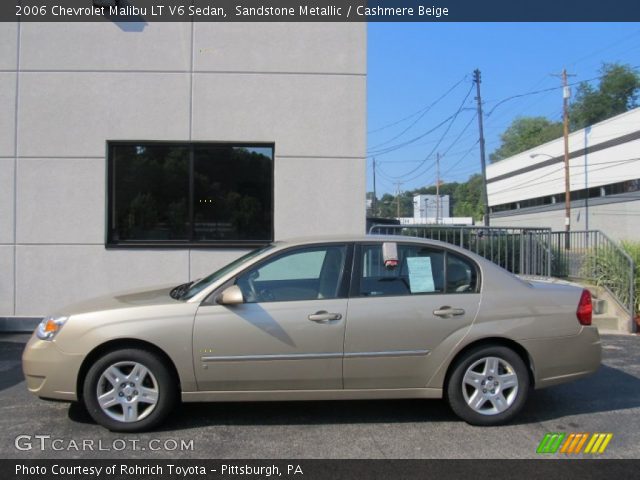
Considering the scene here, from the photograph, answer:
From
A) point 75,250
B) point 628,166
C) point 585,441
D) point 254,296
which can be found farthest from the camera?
point 628,166

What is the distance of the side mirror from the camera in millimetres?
4438

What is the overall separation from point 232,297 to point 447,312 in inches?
69.2

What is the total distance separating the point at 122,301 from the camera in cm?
479

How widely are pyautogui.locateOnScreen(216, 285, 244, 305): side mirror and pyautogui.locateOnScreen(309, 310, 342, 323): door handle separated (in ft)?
1.92

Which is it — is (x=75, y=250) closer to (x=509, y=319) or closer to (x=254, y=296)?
(x=254, y=296)

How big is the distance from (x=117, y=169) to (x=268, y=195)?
2378 mm

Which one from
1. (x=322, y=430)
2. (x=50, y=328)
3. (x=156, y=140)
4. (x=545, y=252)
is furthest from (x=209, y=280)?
(x=545, y=252)

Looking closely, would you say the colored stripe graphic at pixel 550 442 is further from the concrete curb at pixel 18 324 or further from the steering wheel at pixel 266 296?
the concrete curb at pixel 18 324

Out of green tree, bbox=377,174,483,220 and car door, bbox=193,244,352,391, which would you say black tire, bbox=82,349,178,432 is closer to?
car door, bbox=193,244,352,391

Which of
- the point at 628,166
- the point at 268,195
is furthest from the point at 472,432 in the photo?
the point at 628,166

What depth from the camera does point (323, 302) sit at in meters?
4.60

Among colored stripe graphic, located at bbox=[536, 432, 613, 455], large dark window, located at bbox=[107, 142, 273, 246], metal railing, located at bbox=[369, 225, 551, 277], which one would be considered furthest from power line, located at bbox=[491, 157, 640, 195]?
colored stripe graphic, located at bbox=[536, 432, 613, 455]

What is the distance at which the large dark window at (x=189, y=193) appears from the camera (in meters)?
8.75

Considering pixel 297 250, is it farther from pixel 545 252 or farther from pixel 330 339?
pixel 545 252
